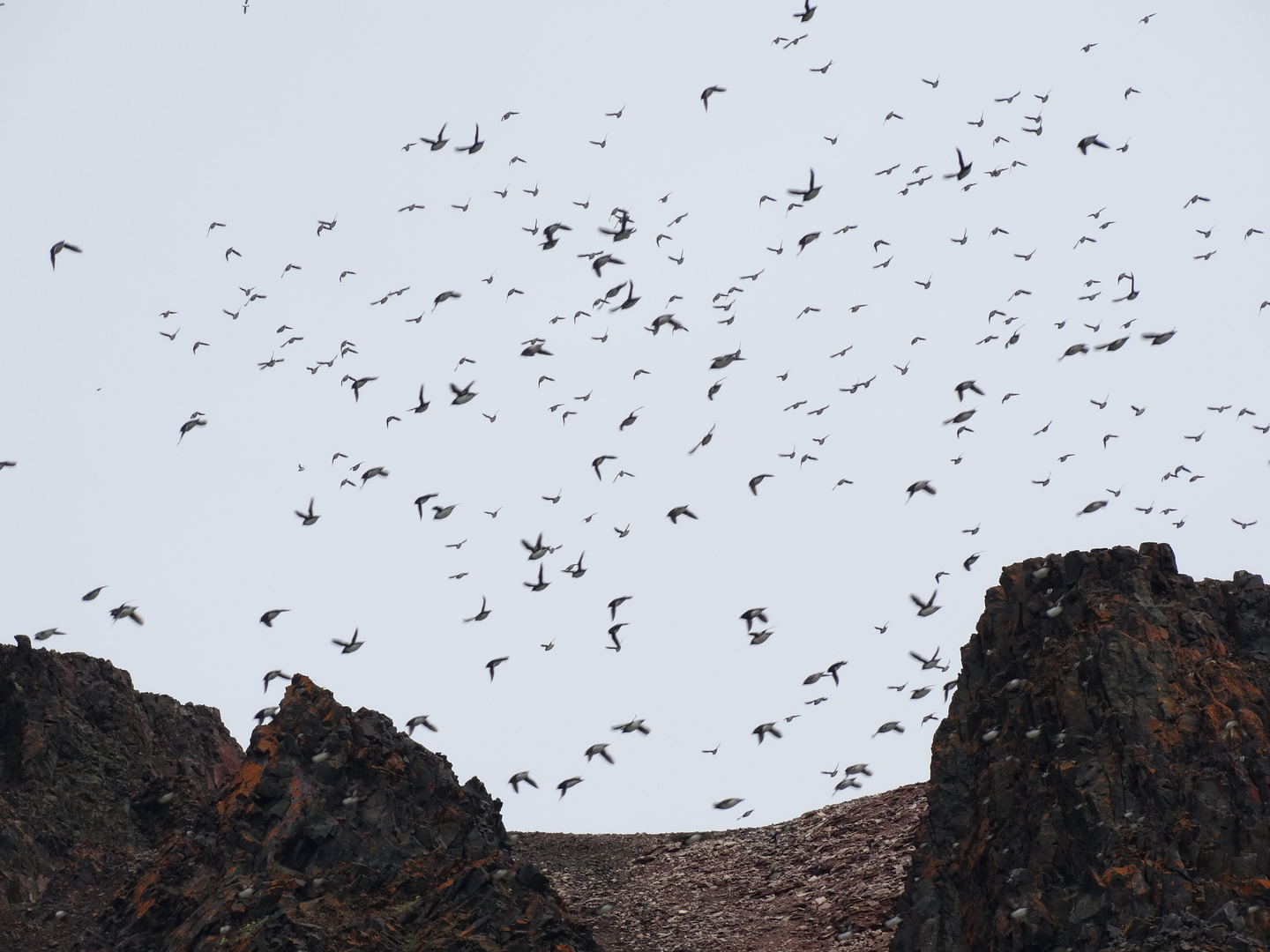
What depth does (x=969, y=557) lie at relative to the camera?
3531 centimetres

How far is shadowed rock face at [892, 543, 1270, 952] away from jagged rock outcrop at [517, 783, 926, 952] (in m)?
8.79

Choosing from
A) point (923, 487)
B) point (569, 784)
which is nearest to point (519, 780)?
point (569, 784)

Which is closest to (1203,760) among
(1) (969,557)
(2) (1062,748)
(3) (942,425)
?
(2) (1062,748)

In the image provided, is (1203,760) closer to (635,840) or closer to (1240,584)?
(1240,584)

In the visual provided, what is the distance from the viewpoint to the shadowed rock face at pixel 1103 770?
86.2 feet

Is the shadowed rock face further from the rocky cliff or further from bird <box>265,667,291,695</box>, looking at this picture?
bird <box>265,667,291,695</box>

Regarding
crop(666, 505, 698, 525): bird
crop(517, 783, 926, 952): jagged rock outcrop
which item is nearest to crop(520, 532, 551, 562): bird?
crop(666, 505, 698, 525): bird

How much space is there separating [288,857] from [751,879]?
73.9 feet

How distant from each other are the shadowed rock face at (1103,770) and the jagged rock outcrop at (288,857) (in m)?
13.1

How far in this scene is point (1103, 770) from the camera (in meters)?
29.4

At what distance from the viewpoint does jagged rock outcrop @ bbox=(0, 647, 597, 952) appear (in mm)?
32875

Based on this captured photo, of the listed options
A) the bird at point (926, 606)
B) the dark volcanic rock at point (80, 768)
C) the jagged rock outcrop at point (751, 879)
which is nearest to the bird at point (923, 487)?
the bird at point (926, 606)

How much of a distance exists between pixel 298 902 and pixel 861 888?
2261 centimetres

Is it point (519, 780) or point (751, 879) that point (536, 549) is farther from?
point (751, 879)
